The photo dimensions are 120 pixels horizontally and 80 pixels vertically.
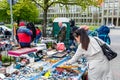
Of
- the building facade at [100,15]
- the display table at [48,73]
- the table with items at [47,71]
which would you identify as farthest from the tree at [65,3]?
the building facade at [100,15]

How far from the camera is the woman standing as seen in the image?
18.0 feet

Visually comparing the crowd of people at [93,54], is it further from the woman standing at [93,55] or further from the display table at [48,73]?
the display table at [48,73]

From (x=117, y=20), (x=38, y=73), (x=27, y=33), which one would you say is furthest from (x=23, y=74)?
(x=117, y=20)

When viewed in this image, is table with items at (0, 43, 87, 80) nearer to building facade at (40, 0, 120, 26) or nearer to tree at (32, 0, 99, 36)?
tree at (32, 0, 99, 36)

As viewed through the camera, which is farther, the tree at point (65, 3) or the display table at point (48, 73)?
the tree at point (65, 3)

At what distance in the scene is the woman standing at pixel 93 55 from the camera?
5.50m

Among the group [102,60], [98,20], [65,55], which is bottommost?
[98,20]

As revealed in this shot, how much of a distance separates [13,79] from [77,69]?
177 cm

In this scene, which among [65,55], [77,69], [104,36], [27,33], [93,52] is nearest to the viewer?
[93,52]

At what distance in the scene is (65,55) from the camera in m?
9.31

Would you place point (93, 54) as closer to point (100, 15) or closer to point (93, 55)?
point (93, 55)

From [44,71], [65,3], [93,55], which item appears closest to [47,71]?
[44,71]

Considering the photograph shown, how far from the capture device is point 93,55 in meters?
5.61

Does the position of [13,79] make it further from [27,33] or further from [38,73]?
[27,33]
